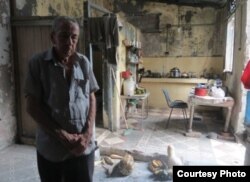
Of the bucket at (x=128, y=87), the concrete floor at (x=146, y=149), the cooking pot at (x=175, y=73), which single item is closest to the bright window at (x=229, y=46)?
the cooking pot at (x=175, y=73)

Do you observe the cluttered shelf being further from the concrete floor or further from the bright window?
the concrete floor

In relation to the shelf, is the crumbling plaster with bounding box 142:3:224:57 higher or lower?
higher

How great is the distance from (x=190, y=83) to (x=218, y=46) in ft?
4.02

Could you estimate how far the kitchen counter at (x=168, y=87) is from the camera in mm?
6031

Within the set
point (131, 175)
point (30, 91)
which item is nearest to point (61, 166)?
point (30, 91)

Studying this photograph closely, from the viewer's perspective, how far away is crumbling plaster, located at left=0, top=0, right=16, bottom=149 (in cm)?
328

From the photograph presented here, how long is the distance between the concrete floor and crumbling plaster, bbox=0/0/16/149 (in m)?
0.24

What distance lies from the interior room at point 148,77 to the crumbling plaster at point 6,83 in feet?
0.05

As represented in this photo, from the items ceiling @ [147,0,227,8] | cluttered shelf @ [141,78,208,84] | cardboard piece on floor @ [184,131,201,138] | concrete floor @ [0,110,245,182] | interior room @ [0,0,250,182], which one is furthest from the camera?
cluttered shelf @ [141,78,208,84]

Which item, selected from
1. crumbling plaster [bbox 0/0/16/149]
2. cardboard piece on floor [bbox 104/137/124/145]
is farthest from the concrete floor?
crumbling plaster [bbox 0/0/16/149]

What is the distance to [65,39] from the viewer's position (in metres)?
1.28

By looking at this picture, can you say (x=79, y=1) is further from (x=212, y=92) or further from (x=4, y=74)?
(x=212, y=92)

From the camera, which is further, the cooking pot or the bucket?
the cooking pot
